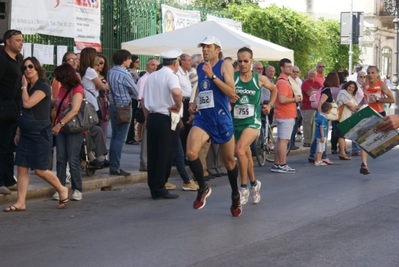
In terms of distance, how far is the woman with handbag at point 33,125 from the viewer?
32.9ft

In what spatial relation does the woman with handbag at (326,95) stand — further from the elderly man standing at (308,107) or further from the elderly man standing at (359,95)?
the elderly man standing at (308,107)

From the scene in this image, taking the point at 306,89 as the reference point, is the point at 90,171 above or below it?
below

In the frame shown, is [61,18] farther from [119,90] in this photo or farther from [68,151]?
[68,151]

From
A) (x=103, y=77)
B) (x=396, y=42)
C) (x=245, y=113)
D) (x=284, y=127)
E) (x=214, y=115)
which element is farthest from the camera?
(x=396, y=42)

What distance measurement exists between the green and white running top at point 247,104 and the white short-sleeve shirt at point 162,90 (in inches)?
36.4

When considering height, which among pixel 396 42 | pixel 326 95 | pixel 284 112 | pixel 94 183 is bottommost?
pixel 94 183

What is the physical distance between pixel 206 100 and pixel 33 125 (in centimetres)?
194

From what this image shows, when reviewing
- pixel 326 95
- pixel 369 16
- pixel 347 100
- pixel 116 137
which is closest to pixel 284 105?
pixel 326 95

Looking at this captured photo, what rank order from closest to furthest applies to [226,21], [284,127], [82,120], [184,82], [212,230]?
[212,230]
[82,120]
[184,82]
[284,127]
[226,21]

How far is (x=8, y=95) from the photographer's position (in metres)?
11.1

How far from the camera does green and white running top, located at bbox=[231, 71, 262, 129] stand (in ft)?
34.3

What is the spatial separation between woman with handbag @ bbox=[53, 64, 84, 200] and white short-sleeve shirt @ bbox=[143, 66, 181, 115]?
977mm

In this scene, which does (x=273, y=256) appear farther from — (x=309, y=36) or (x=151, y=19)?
(x=309, y=36)

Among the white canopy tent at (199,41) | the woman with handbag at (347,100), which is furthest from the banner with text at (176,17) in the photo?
the woman with handbag at (347,100)
